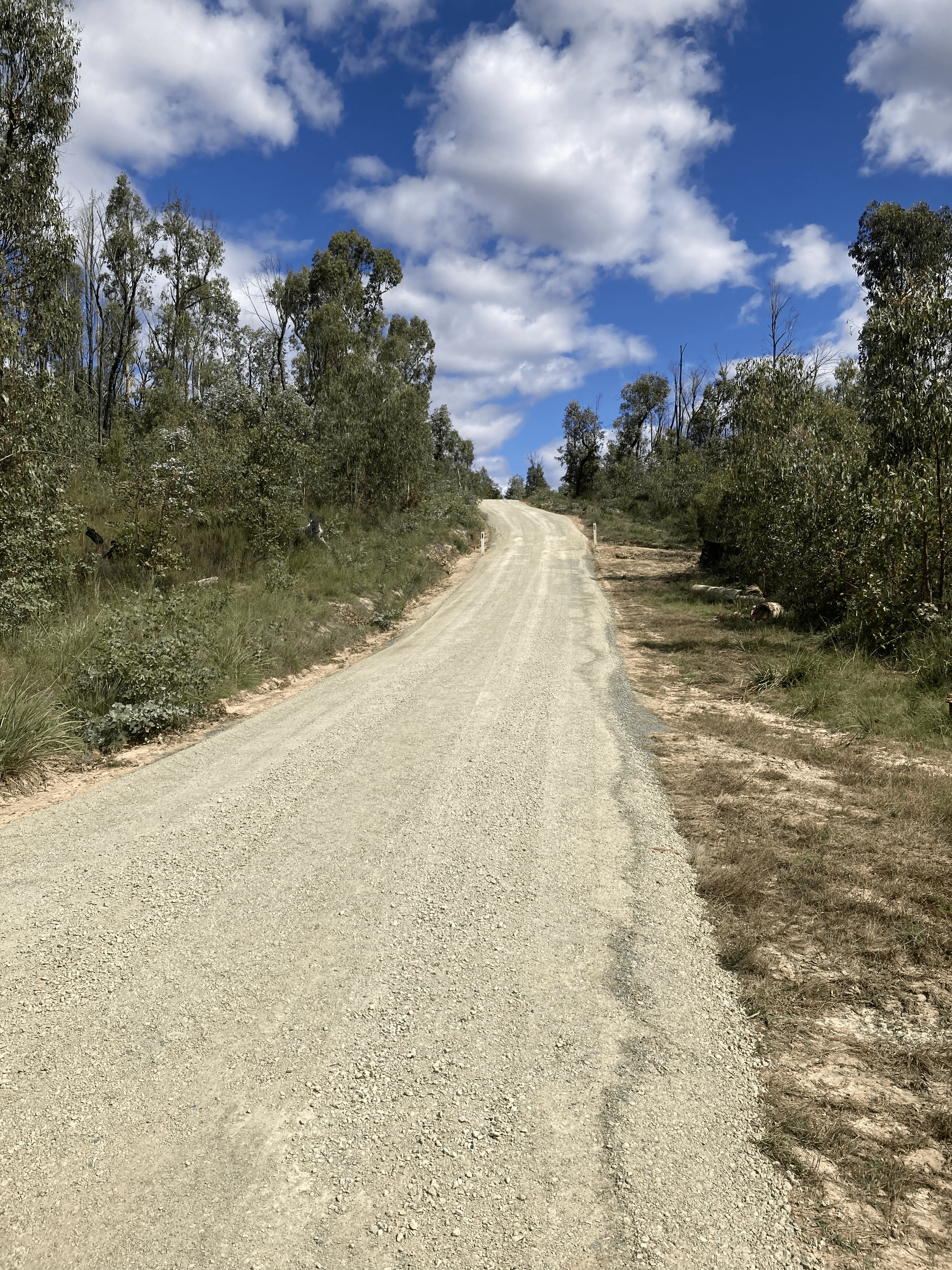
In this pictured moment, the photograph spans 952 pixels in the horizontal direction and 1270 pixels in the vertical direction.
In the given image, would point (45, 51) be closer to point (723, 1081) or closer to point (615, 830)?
point (615, 830)

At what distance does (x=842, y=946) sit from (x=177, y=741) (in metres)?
6.14

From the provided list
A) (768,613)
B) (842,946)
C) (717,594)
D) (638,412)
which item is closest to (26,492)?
(842,946)

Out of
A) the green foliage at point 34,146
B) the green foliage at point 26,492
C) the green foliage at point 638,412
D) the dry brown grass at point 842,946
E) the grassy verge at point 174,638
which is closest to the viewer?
the dry brown grass at point 842,946

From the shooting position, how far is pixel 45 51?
460 inches

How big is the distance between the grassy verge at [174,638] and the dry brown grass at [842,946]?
17.7 feet

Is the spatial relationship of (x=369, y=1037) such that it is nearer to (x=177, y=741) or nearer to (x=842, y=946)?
(x=842, y=946)

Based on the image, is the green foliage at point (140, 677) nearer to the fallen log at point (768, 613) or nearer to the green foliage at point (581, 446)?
the fallen log at point (768, 613)

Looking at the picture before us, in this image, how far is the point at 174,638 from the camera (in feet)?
25.5

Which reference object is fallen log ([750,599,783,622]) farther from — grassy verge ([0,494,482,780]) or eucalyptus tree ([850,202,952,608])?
grassy verge ([0,494,482,780])

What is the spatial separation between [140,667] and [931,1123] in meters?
Answer: 7.31

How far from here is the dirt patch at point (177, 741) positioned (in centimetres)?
546

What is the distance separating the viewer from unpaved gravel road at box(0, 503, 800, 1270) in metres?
2.02

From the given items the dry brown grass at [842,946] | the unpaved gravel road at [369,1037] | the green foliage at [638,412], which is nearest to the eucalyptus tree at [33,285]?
the unpaved gravel road at [369,1037]

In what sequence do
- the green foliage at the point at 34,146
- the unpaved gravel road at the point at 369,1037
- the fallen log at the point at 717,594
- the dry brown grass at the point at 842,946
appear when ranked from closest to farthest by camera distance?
the unpaved gravel road at the point at 369,1037 < the dry brown grass at the point at 842,946 < the green foliage at the point at 34,146 < the fallen log at the point at 717,594
